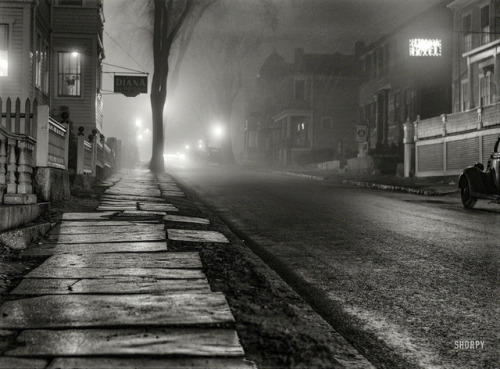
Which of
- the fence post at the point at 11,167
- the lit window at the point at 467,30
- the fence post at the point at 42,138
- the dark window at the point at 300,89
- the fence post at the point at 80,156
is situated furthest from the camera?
the dark window at the point at 300,89

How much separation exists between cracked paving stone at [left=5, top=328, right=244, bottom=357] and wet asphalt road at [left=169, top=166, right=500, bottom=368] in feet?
3.18

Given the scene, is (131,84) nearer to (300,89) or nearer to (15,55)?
(15,55)

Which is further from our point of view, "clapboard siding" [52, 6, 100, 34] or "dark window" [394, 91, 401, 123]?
"dark window" [394, 91, 401, 123]

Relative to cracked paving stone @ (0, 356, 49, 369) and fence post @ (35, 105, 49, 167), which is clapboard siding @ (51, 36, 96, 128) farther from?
cracked paving stone @ (0, 356, 49, 369)

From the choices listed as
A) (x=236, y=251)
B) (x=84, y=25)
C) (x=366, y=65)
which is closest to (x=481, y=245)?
(x=236, y=251)

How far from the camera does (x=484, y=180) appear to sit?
537 inches

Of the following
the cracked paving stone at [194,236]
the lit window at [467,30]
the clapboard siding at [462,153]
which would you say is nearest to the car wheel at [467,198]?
the cracked paving stone at [194,236]

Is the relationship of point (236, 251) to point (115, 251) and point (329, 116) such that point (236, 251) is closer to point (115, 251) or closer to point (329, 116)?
point (115, 251)

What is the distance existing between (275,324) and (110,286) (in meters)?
1.38

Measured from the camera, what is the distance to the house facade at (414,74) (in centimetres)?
3525

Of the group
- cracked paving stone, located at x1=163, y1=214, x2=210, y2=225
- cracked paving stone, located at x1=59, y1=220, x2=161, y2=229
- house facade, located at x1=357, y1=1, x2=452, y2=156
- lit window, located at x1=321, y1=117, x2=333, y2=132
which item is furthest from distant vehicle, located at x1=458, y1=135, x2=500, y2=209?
lit window, located at x1=321, y1=117, x2=333, y2=132

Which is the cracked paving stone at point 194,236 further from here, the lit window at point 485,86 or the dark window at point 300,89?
the dark window at point 300,89

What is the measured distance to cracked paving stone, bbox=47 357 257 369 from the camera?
275 cm

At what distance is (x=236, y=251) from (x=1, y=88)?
16675mm
